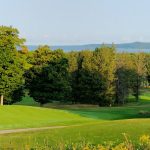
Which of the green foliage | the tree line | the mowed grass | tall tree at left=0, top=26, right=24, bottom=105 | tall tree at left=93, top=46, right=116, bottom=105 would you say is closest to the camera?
the mowed grass

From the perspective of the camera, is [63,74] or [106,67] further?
[106,67]

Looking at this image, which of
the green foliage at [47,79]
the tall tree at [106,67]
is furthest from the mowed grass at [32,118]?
the tall tree at [106,67]

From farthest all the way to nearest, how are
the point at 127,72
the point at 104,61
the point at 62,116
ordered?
the point at 127,72 < the point at 104,61 < the point at 62,116

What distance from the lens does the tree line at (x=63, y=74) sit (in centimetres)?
5422

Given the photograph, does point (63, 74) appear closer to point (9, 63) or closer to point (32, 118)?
point (9, 63)

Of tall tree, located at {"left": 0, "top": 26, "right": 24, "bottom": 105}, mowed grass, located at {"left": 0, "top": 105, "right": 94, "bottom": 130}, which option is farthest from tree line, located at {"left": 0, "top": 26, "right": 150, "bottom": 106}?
mowed grass, located at {"left": 0, "top": 105, "right": 94, "bottom": 130}

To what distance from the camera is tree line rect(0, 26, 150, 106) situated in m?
54.2

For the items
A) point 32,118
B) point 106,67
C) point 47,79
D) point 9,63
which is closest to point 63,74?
point 47,79

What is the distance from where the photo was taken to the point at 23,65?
181ft

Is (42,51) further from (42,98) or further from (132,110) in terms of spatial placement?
(132,110)

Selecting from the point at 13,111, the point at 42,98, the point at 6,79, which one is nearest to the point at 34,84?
the point at 42,98

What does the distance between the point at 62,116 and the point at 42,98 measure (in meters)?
15.8

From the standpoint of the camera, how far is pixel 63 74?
201 ft

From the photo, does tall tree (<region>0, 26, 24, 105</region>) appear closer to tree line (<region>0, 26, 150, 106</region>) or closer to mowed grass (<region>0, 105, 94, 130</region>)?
tree line (<region>0, 26, 150, 106</region>)
